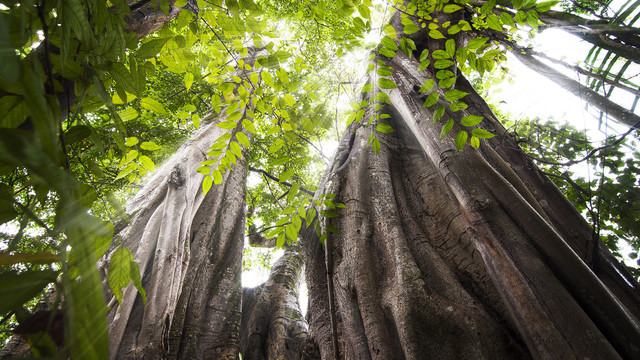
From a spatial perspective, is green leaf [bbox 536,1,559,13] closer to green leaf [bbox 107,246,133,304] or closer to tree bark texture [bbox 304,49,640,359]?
tree bark texture [bbox 304,49,640,359]

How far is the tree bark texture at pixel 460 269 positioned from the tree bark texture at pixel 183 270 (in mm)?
920

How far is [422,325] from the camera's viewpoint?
3.98ft

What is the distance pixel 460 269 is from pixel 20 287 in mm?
1610

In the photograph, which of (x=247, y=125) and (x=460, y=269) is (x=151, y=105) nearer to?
(x=247, y=125)

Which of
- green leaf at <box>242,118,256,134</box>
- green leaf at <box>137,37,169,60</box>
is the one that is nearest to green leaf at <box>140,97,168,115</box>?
green leaf at <box>137,37,169,60</box>

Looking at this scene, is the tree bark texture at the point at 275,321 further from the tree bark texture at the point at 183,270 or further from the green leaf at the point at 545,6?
the green leaf at the point at 545,6

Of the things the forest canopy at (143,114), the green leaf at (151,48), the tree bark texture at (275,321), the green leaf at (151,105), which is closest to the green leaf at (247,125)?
the forest canopy at (143,114)

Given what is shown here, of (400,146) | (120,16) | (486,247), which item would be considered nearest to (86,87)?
(120,16)

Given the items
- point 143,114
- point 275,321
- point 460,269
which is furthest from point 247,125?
point 143,114

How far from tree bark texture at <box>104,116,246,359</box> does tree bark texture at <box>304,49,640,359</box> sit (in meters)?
0.92

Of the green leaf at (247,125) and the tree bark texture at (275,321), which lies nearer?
the green leaf at (247,125)

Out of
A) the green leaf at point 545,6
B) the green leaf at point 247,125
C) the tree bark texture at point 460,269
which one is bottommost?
the tree bark texture at point 460,269

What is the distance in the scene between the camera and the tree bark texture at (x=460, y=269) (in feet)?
3.49

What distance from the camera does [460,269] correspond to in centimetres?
148
